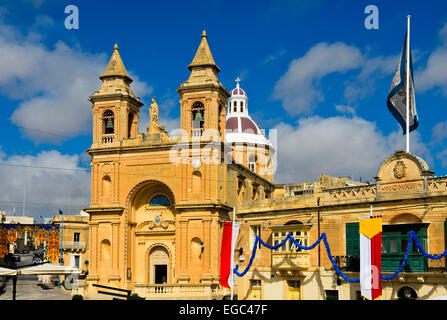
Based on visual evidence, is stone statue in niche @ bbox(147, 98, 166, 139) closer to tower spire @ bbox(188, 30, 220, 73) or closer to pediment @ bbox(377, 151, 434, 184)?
tower spire @ bbox(188, 30, 220, 73)

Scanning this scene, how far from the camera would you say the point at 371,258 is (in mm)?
30516

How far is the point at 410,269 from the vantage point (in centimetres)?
3228

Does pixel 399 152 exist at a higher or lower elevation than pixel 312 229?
higher

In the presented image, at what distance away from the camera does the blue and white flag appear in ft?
121

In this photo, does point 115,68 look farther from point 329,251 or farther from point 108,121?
point 329,251

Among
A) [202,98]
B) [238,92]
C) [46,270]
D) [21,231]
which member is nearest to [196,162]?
[202,98]

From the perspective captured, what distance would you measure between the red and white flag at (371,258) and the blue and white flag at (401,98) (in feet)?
30.2

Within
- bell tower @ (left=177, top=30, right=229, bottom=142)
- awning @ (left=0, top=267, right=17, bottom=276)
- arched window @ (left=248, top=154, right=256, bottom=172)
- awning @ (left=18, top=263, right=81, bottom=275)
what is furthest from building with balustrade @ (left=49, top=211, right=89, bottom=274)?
awning @ (left=0, top=267, right=17, bottom=276)

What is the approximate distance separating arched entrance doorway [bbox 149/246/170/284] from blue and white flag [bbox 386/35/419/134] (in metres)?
22.0

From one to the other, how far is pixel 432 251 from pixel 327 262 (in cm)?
709

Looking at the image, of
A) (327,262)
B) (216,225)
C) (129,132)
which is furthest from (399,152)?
→ (129,132)

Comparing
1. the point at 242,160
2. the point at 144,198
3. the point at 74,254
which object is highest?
the point at 242,160
